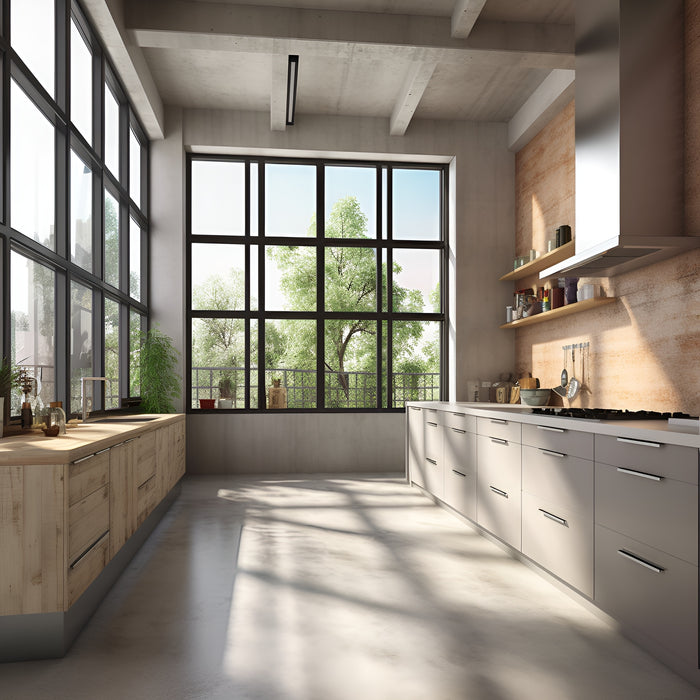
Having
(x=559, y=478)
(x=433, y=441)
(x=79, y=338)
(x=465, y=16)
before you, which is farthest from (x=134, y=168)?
(x=559, y=478)

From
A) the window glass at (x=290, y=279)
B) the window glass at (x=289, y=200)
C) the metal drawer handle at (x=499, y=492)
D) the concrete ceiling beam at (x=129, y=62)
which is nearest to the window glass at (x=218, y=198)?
the window glass at (x=289, y=200)

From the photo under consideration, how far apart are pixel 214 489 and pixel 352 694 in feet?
12.8

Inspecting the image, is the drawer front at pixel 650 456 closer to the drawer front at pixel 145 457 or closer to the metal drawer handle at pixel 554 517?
the metal drawer handle at pixel 554 517

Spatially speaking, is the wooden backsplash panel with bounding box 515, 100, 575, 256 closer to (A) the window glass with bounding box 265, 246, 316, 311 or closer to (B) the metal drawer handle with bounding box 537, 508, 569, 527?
(A) the window glass with bounding box 265, 246, 316, 311

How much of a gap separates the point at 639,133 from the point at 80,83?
Answer: 376 centimetres

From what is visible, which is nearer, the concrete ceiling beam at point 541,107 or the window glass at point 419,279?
the concrete ceiling beam at point 541,107

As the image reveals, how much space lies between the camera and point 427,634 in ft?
7.92

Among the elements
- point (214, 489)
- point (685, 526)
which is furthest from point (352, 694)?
point (214, 489)

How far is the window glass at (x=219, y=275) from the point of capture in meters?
6.75

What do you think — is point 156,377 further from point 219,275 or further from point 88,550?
point 88,550

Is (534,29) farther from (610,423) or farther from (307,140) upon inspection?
(610,423)

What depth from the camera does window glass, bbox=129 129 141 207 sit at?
5789 mm

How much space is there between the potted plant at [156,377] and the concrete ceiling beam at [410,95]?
10.9 feet

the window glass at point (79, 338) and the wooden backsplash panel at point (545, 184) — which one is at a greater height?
the wooden backsplash panel at point (545, 184)
